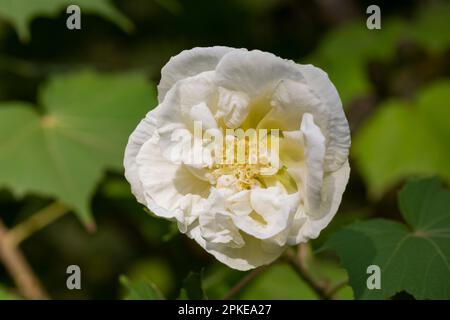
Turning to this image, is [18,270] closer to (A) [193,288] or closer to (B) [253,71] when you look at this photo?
(A) [193,288]

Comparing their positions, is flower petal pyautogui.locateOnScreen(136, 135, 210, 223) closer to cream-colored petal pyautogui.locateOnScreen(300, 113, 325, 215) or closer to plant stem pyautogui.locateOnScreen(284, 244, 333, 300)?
cream-colored petal pyautogui.locateOnScreen(300, 113, 325, 215)

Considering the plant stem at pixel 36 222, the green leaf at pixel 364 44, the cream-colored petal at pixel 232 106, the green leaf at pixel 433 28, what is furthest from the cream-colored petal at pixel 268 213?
the green leaf at pixel 433 28

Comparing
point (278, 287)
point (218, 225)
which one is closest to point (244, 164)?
point (218, 225)

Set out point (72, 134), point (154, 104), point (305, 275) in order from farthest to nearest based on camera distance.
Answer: point (154, 104), point (72, 134), point (305, 275)

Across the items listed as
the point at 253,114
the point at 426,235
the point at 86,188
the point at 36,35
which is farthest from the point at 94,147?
the point at 36,35

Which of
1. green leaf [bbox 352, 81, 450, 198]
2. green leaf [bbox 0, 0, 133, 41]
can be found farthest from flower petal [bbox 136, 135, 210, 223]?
green leaf [bbox 352, 81, 450, 198]
